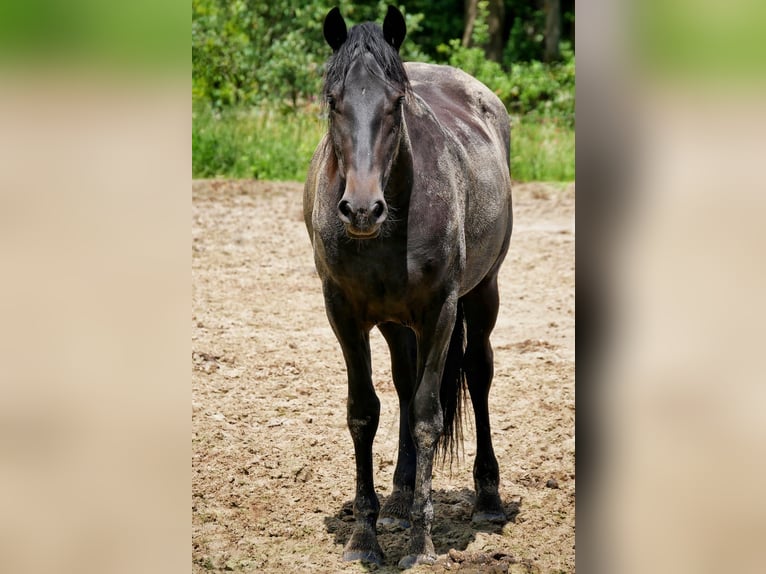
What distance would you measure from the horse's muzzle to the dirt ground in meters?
1.57

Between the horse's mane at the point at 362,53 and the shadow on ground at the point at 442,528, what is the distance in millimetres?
2059

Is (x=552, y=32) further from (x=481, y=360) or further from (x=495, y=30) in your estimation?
(x=481, y=360)

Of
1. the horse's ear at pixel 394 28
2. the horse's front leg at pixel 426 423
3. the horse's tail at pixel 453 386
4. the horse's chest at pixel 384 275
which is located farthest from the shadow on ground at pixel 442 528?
the horse's ear at pixel 394 28

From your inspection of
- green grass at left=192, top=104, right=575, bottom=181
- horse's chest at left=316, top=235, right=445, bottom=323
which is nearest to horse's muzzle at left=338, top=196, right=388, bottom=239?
horse's chest at left=316, top=235, right=445, bottom=323

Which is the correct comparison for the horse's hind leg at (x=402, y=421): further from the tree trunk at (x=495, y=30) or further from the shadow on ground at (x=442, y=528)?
the tree trunk at (x=495, y=30)

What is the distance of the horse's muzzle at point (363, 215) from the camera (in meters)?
3.19

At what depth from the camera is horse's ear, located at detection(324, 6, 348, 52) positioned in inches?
141

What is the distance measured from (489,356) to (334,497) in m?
1.12

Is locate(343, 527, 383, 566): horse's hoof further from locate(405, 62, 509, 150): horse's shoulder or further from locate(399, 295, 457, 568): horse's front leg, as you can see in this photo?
locate(405, 62, 509, 150): horse's shoulder
